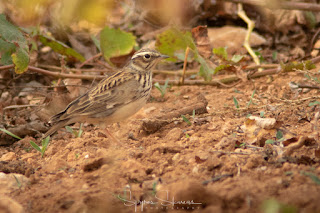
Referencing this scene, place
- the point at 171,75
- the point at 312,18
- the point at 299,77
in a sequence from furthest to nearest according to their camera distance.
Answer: the point at 312,18 → the point at 171,75 → the point at 299,77

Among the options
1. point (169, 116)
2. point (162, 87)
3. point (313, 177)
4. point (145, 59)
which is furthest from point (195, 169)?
point (162, 87)

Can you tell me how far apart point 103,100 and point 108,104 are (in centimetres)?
9

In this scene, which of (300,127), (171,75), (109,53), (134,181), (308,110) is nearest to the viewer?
(134,181)

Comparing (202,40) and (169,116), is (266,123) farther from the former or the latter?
(202,40)

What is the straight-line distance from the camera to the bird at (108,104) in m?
4.77

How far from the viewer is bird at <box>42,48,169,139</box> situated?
4.77 m

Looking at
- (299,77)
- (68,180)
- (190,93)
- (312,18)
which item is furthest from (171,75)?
(68,180)

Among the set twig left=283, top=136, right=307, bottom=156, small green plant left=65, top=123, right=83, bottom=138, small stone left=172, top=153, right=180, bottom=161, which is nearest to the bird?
small green plant left=65, top=123, right=83, bottom=138

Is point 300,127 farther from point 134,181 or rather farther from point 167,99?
point 167,99

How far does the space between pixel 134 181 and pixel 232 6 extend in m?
6.00

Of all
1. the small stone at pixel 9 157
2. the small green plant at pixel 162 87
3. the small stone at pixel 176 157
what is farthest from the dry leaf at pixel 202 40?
the small stone at pixel 9 157

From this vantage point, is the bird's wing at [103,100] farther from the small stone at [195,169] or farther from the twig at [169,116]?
the small stone at [195,169]

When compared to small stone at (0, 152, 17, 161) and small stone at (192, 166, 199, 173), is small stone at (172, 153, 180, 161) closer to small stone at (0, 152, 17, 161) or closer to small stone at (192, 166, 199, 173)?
small stone at (192, 166, 199, 173)

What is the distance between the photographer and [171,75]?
23.8 ft
